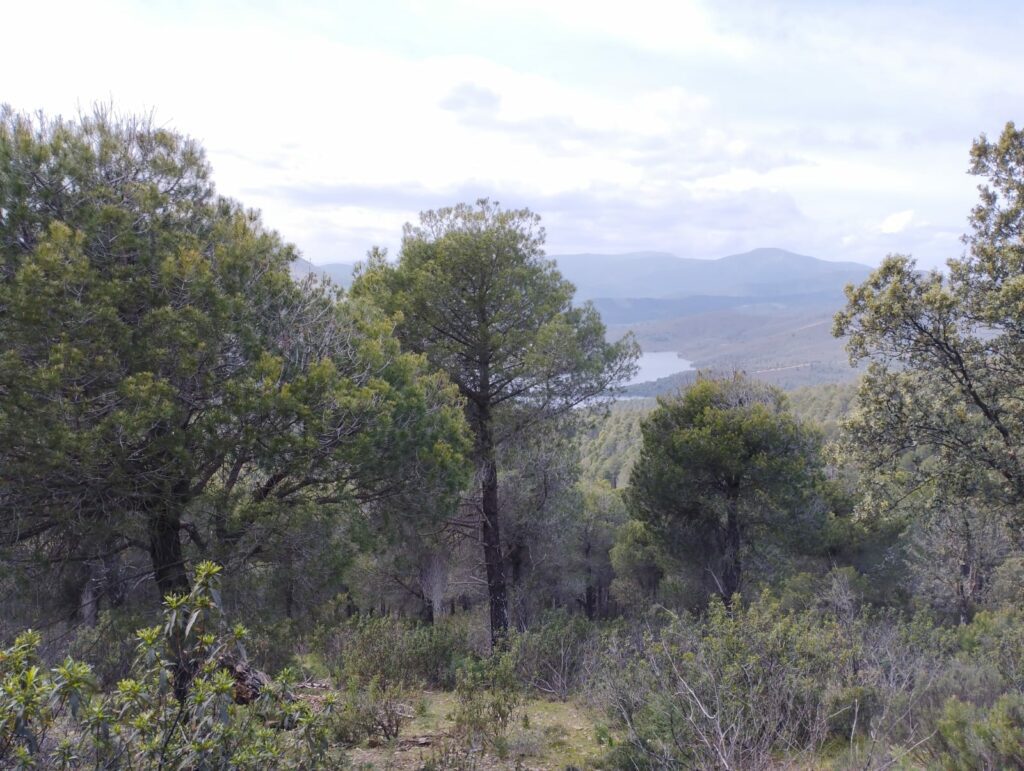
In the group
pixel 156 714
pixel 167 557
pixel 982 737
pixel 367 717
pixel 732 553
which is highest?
pixel 156 714

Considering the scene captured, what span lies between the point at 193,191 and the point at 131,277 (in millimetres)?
1537

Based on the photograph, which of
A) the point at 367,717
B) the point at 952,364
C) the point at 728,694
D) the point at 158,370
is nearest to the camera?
the point at 728,694

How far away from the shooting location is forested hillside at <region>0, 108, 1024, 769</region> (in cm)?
406

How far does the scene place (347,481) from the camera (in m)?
6.23

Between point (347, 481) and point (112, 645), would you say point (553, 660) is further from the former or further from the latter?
point (112, 645)

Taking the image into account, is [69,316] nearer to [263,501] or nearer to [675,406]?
[263,501]

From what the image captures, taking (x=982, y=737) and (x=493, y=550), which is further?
(x=493, y=550)

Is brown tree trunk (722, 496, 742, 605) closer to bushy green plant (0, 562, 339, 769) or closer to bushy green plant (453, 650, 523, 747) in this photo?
bushy green plant (453, 650, 523, 747)

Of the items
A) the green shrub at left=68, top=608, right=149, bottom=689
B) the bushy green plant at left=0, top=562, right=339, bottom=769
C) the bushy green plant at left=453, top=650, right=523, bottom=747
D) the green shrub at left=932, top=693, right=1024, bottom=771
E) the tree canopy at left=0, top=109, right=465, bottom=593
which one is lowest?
the bushy green plant at left=453, top=650, right=523, bottom=747

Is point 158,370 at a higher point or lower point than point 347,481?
higher

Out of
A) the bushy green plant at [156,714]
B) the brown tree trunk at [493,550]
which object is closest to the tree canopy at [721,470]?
the brown tree trunk at [493,550]

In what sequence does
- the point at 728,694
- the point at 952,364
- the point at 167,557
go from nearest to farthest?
the point at 728,694, the point at 167,557, the point at 952,364

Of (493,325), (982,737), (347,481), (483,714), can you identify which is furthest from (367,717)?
(493,325)

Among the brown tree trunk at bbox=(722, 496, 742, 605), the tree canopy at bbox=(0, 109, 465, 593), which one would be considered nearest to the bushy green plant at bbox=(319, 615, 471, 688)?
the tree canopy at bbox=(0, 109, 465, 593)
